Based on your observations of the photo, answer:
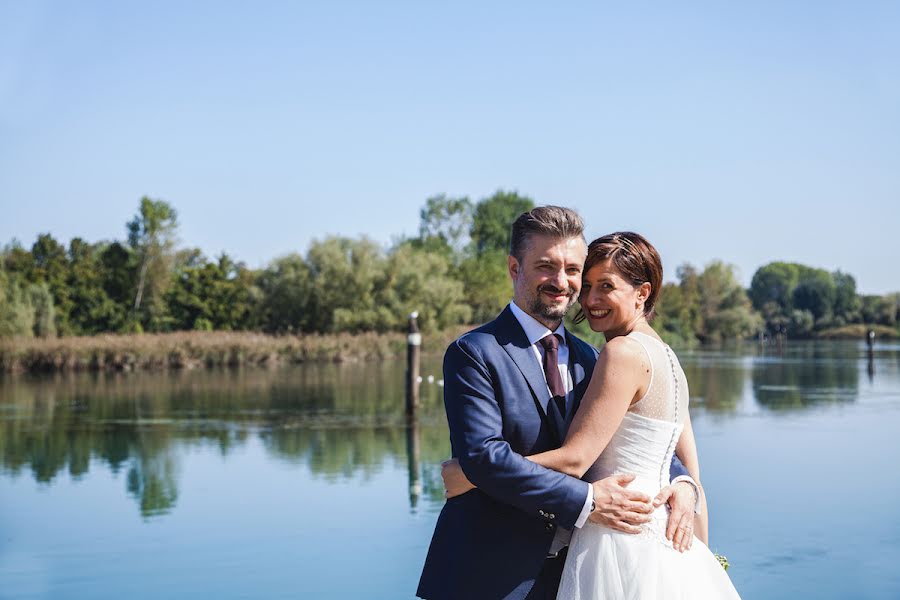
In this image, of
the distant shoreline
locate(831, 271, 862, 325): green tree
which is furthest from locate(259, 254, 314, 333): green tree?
locate(831, 271, 862, 325): green tree

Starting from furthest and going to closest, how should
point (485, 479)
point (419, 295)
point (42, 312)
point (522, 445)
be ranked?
point (419, 295) < point (42, 312) < point (522, 445) < point (485, 479)

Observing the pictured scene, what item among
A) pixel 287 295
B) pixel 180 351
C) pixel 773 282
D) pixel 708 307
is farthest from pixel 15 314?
pixel 773 282

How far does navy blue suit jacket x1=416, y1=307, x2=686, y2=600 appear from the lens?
2.56 metres

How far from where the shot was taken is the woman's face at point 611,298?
2.77 meters

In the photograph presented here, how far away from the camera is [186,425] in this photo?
14.4 metres

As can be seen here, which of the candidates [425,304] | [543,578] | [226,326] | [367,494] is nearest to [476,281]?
[425,304]

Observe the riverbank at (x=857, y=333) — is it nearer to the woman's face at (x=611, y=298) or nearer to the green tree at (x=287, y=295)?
the green tree at (x=287, y=295)

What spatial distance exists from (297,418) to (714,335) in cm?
5351

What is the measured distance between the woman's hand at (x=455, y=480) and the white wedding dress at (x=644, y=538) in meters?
0.31

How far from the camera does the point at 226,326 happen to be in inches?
1487

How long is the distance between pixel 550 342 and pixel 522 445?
290 millimetres

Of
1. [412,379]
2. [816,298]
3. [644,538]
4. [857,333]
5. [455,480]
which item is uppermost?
[816,298]

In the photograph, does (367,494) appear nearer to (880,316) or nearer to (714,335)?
(714,335)

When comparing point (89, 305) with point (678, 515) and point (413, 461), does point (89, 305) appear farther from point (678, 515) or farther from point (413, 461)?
point (678, 515)
